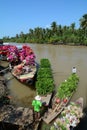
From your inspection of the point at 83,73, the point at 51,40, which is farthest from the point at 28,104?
the point at 51,40

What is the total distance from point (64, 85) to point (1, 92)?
10.6 ft

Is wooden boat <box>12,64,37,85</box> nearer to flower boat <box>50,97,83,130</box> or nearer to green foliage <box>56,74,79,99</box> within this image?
green foliage <box>56,74,79,99</box>

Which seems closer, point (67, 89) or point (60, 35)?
point (67, 89)

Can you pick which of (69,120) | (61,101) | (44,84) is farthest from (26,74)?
(69,120)

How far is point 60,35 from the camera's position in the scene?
6469 cm

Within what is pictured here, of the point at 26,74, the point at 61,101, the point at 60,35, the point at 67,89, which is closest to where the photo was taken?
the point at 61,101

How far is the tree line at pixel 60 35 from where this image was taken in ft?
185

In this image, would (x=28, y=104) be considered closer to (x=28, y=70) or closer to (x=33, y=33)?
(x=28, y=70)

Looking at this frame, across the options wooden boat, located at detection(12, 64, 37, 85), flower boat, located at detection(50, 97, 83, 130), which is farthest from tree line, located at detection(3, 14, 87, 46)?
flower boat, located at detection(50, 97, 83, 130)

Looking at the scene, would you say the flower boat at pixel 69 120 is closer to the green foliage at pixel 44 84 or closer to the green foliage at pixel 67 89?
the green foliage at pixel 67 89

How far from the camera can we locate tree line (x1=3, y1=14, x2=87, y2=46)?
185ft

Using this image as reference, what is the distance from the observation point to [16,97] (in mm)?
13484

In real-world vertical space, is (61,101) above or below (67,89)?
below

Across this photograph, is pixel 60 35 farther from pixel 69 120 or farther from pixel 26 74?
pixel 69 120
